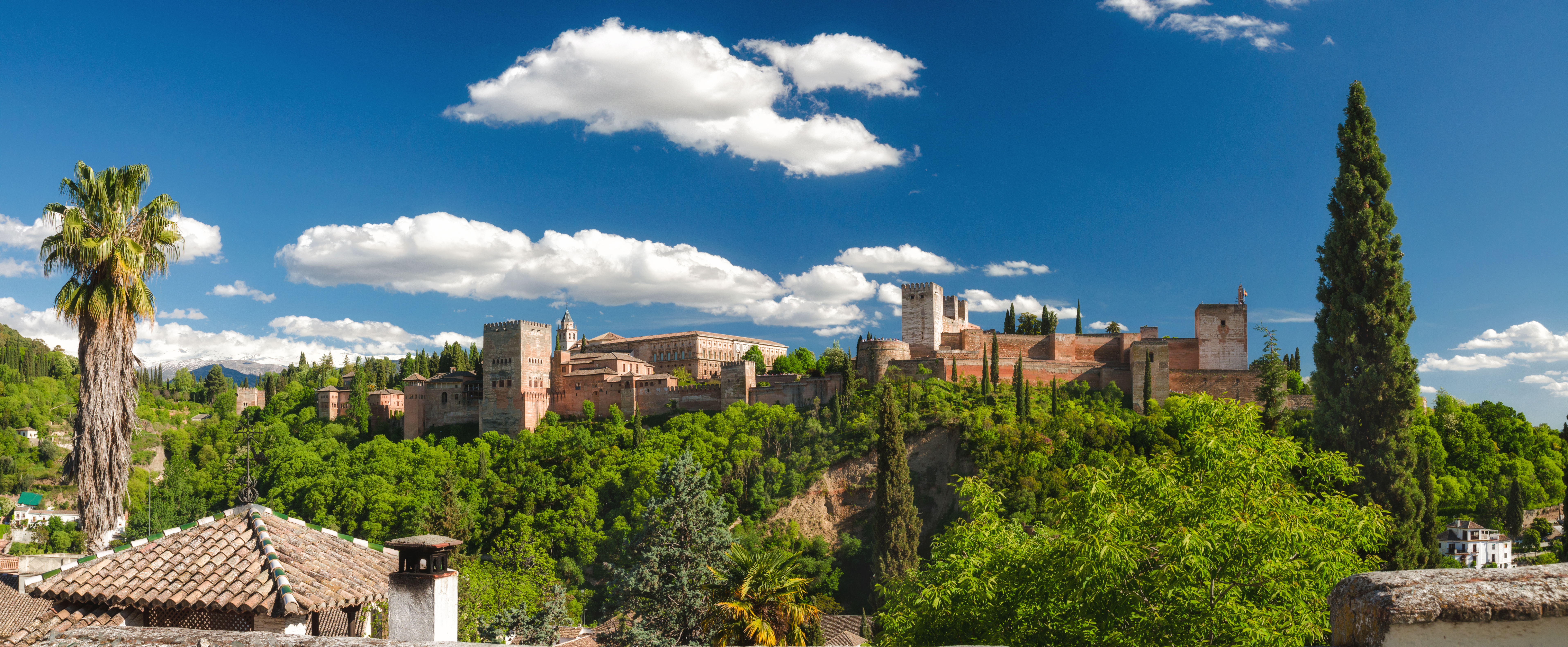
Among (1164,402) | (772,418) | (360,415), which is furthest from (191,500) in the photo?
(1164,402)

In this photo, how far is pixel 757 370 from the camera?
70938 millimetres

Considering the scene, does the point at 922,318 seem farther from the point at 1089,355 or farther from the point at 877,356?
the point at 1089,355

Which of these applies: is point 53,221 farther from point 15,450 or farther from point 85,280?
point 15,450

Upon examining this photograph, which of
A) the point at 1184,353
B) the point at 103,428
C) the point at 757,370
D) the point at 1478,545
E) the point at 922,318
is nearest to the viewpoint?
the point at 103,428

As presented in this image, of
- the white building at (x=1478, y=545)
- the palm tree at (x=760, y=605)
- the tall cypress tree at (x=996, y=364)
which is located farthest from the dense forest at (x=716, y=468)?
the palm tree at (x=760, y=605)

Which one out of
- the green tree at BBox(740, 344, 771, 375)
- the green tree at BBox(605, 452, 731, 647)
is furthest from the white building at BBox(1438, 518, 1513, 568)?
the green tree at BBox(740, 344, 771, 375)

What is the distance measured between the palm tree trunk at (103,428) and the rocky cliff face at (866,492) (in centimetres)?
3572

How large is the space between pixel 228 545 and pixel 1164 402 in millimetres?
49294

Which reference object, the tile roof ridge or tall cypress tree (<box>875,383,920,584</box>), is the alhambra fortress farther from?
the tile roof ridge

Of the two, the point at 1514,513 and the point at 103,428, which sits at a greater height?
the point at 103,428

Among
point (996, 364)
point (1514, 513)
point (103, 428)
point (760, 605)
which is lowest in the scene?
point (1514, 513)

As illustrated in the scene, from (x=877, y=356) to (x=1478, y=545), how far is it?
30.7m

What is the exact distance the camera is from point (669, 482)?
25031 millimetres

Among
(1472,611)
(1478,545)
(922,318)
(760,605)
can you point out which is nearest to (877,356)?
(922,318)
